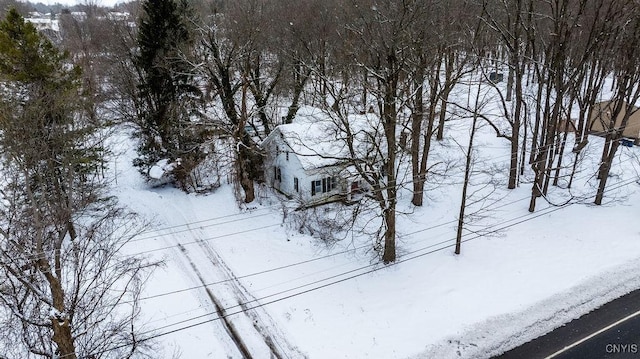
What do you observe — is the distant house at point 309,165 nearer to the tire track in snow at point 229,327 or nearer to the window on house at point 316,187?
the window on house at point 316,187

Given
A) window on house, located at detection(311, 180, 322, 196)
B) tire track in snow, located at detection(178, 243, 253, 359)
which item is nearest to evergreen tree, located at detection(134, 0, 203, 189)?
window on house, located at detection(311, 180, 322, 196)

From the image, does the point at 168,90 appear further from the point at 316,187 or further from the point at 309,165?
the point at 316,187

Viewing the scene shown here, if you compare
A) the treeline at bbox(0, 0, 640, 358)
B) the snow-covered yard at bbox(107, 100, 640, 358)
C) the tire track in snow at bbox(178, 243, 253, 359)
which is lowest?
the tire track in snow at bbox(178, 243, 253, 359)

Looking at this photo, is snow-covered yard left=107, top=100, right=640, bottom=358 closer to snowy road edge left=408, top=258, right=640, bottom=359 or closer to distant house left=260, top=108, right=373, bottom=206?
snowy road edge left=408, top=258, right=640, bottom=359

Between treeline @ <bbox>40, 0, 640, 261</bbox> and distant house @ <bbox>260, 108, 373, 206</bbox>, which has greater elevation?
treeline @ <bbox>40, 0, 640, 261</bbox>

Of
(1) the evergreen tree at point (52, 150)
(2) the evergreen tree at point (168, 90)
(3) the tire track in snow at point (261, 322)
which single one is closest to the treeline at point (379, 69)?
(2) the evergreen tree at point (168, 90)

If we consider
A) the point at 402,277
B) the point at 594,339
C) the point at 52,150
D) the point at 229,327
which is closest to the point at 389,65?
the point at 402,277
